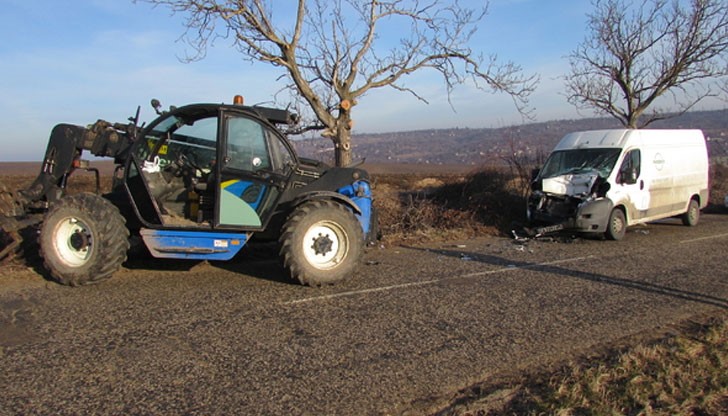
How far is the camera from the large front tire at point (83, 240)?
693cm

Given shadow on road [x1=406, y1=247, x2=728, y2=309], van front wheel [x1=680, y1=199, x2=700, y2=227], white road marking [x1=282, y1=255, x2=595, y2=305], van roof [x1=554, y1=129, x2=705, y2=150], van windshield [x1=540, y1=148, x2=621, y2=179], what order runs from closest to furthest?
white road marking [x1=282, y1=255, x2=595, y2=305] → shadow on road [x1=406, y1=247, x2=728, y2=309] → van windshield [x1=540, y1=148, x2=621, y2=179] → van roof [x1=554, y1=129, x2=705, y2=150] → van front wheel [x1=680, y1=199, x2=700, y2=227]

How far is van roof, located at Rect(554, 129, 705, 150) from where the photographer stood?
1226 centimetres

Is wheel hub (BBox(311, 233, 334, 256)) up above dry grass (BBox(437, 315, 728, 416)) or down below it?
above

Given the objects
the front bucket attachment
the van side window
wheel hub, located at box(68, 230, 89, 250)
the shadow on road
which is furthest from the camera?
the van side window

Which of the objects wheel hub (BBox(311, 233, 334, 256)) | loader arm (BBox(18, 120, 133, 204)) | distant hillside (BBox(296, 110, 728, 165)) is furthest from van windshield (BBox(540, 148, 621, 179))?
loader arm (BBox(18, 120, 133, 204))

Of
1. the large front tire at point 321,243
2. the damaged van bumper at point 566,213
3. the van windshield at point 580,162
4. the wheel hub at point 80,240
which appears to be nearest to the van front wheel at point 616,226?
the damaged van bumper at point 566,213

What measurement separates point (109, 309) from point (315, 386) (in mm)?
3075

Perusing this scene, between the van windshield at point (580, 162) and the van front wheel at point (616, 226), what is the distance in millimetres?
841

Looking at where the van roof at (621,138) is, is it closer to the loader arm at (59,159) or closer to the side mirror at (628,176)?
the side mirror at (628,176)

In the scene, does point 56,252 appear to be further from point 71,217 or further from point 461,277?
point 461,277

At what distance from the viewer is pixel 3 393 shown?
4059mm

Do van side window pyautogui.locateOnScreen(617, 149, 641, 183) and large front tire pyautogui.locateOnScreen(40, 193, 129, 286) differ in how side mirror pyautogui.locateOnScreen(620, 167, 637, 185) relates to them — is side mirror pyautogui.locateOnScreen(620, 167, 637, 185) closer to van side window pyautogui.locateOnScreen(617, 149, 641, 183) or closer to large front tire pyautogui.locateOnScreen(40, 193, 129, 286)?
van side window pyautogui.locateOnScreen(617, 149, 641, 183)

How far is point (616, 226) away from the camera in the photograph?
11570 mm

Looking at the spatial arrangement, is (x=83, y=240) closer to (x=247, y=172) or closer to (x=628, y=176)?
(x=247, y=172)
